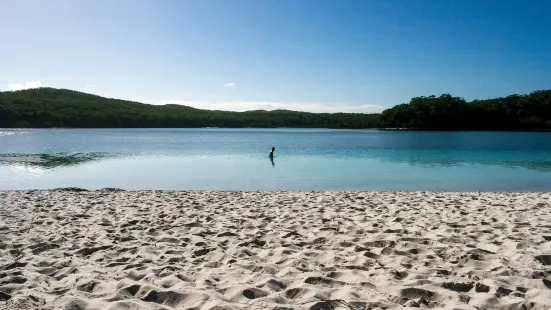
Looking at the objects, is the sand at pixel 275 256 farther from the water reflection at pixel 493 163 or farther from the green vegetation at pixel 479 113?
the green vegetation at pixel 479 113

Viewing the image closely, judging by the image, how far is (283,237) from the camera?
7.52m

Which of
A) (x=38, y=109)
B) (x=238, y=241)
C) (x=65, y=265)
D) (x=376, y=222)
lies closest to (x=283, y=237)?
(x=238, y=241)

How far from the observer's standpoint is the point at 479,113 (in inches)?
5753

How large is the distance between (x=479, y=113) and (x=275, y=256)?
160337 mm

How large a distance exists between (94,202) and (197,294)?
28.7 feet

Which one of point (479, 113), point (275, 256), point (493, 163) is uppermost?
point (479, 113)

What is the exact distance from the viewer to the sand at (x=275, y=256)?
445cm

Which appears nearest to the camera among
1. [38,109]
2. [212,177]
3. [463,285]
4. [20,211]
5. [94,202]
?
[463,285]

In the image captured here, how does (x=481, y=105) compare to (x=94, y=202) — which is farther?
(x=481, y=105)

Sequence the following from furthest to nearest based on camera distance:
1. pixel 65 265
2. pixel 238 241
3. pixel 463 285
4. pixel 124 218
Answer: pixel 124 218, pixel 238 241, pixel 65 265, pixel 463 285

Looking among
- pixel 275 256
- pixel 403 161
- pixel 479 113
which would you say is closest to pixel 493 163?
pixel 403 161

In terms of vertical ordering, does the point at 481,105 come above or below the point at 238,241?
above

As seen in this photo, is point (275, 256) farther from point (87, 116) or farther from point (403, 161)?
point (87, 116)

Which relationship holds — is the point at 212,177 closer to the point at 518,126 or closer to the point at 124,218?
the point at 124,218
